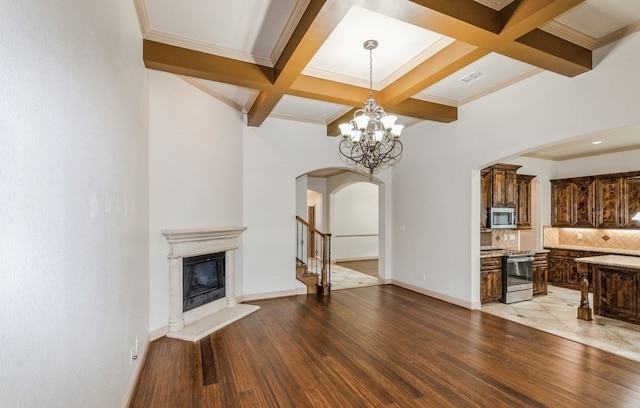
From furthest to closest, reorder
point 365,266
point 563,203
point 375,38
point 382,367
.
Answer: point 365,266 < point 563,203 < point 375,38 < point 382,367

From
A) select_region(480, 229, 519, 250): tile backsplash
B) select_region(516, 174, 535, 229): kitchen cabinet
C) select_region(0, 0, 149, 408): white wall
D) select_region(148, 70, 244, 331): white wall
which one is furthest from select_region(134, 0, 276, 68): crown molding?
select_region(516, 174, 535, 229): kitchen cabinet

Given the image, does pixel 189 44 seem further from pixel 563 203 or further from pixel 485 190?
pixel 563 203

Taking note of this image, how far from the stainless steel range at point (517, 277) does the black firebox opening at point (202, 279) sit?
5.11 meters

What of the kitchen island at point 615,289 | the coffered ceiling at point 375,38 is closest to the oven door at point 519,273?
the kitchen island at point 615,289

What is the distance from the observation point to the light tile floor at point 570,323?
3900 millimetres

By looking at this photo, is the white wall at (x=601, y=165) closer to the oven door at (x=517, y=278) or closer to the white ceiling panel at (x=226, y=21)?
the oven door at (x=517, y=278)

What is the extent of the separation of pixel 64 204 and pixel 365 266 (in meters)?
9.41

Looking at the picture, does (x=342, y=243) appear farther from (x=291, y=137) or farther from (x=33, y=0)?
(x=33, y=0)

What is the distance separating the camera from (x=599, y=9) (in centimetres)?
299

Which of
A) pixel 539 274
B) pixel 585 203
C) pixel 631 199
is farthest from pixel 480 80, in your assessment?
pixel 585 203

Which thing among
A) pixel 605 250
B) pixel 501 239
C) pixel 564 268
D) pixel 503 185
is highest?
pixel 503 185

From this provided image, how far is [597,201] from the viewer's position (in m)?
6.92

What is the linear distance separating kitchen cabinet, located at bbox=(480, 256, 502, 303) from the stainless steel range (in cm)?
10

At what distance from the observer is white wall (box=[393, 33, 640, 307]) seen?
138 inches
